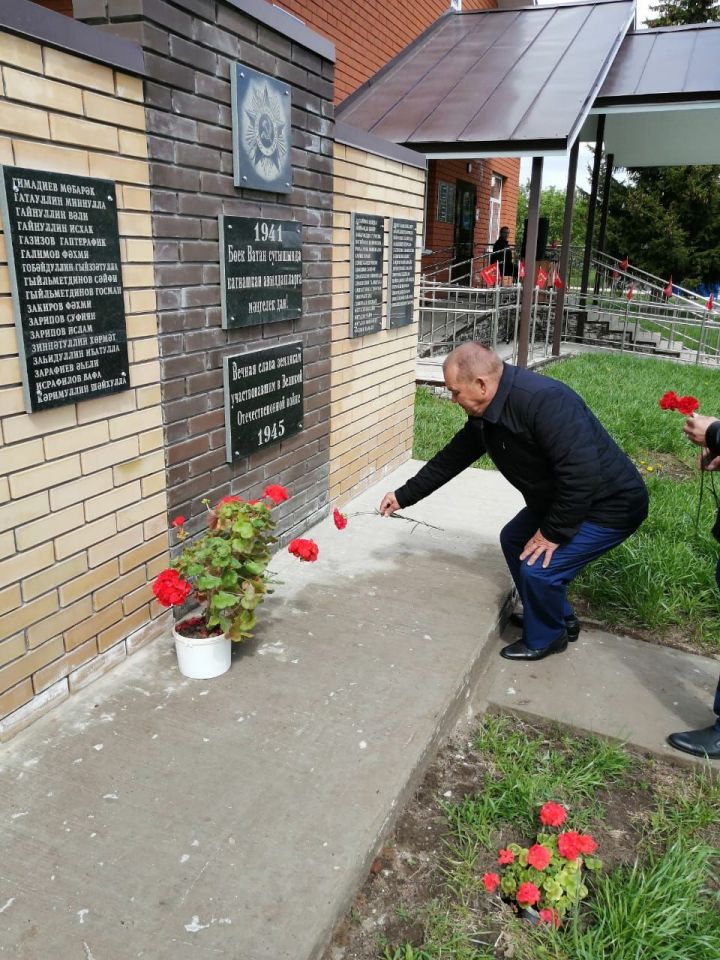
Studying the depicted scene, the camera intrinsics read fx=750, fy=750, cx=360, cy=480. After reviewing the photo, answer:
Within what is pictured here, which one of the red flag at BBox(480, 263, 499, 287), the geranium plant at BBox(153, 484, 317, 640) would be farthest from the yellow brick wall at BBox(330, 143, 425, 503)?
the red flag at BBox(480, 263, 499, 287)

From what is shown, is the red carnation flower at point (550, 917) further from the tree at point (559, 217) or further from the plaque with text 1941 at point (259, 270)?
the tree at point (559, 217)

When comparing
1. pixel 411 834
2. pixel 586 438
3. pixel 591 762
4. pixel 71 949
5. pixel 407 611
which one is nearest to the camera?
pixel 71 949

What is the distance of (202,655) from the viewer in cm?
285

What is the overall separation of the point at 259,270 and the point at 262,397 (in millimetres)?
615

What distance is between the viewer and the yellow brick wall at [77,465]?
7.61 ft

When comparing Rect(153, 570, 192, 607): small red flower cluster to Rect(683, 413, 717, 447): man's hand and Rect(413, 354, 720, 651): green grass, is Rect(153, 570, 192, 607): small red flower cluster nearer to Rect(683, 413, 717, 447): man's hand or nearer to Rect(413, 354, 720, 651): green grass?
Rect(683, 413, 717, 447): man's hand

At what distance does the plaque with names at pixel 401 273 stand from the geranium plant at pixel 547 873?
154 inches

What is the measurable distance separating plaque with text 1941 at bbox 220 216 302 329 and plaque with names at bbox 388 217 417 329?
1.49 meters

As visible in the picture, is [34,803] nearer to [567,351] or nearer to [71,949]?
[71,949]

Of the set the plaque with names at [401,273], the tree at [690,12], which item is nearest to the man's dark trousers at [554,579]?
the plaque with names at [401,273]

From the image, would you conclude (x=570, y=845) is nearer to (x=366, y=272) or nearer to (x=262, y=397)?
(x=262, y=397)

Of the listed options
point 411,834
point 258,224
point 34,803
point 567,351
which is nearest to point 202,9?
point 258,224

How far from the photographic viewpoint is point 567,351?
14.3m

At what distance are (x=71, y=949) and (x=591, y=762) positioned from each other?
1.81 meters
